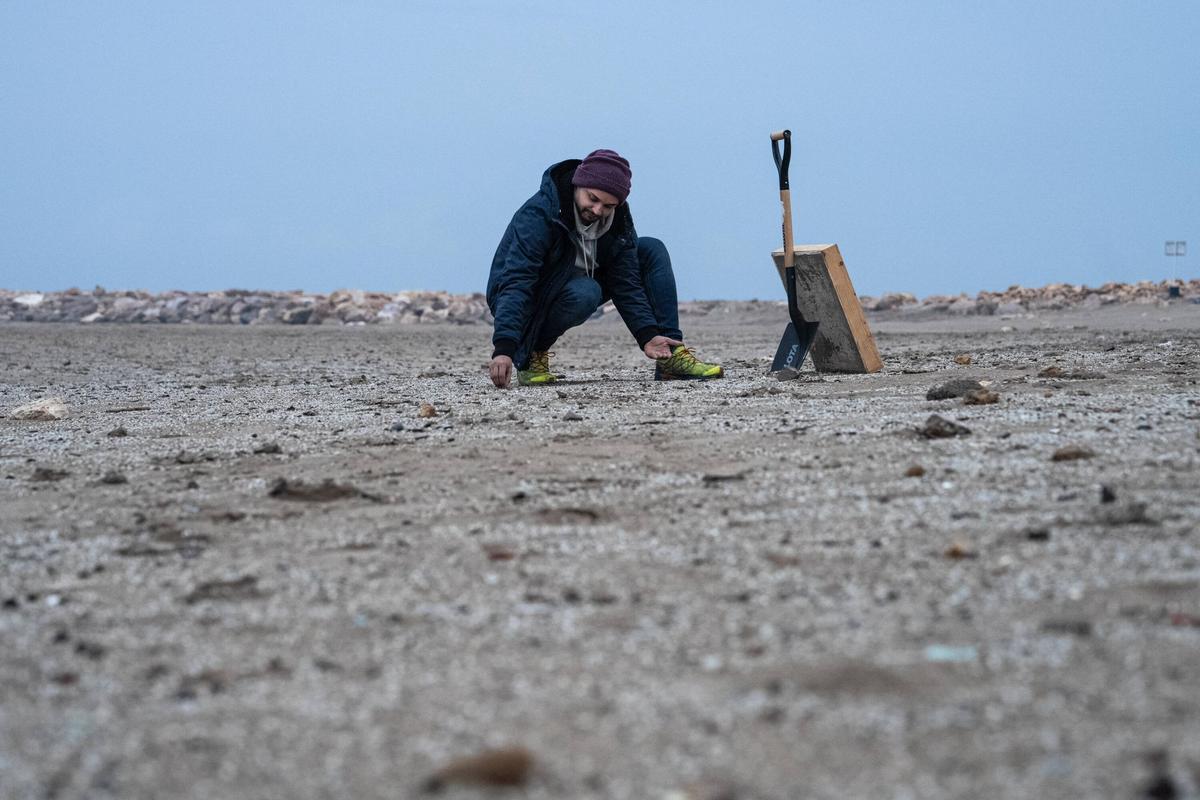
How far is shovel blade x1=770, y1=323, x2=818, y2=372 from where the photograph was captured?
6684 mm

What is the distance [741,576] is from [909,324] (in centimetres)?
1420

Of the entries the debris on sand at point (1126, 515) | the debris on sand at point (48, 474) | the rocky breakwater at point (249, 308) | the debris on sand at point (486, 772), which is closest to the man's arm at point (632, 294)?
the debris on sand at point (48, 474)

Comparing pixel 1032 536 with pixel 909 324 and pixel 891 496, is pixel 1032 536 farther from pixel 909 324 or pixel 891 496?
pixel 909 324

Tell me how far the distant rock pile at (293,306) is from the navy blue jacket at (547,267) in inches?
461

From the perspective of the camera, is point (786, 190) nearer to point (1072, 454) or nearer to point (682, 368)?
point (682, 368)

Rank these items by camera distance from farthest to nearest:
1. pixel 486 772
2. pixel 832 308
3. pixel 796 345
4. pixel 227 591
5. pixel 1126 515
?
pixel 796 345 → pixel 832 308 → pixel 1126 515 → pixel 227 591 → pixel 486 772

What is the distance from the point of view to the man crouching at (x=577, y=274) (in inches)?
246

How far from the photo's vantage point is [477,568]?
2.60 metres

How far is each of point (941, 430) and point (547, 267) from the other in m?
2.92

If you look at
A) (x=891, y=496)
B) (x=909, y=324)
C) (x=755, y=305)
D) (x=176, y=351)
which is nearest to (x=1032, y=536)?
(x=891, y=496)

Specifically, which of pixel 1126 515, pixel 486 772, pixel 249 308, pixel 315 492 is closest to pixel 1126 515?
pixel 1126 515

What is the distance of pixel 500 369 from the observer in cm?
626

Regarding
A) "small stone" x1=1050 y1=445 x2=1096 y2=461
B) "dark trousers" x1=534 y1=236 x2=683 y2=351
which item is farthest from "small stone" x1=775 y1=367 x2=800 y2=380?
"small stone" x1=1050 y1=445 x2=1096 y2=461

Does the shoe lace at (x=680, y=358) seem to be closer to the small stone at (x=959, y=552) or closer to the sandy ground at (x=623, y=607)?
the sandy ground at (x=623, y=607)
